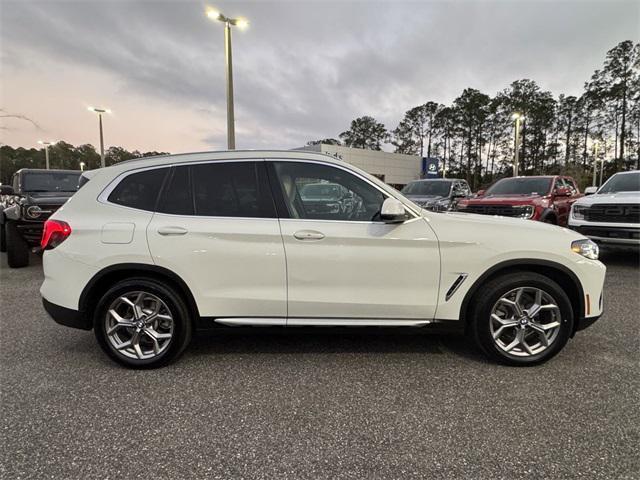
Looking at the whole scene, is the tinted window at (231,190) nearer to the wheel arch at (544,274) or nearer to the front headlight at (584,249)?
the wheel arch at (544,274)

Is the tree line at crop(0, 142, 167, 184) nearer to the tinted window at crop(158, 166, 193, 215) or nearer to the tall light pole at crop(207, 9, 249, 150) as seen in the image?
the tall light pole at crop(207, 9, 249, 150)

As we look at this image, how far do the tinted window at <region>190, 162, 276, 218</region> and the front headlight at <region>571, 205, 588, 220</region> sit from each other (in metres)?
7.22

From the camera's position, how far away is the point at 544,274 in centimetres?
318

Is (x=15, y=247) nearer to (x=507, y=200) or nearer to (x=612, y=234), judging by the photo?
(x=507, y=200)

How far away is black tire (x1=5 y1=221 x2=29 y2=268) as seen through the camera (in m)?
7.13

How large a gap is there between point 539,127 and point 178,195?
7120 cm

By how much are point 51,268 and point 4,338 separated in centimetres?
149

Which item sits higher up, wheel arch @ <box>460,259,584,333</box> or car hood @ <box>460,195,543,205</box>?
car hood @ <box>460,195,543,205</box>

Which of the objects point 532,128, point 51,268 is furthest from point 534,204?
point 532,128

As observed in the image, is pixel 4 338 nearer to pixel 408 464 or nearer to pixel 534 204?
pixel 408 464

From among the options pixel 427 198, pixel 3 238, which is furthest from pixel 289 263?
pixel 427 198

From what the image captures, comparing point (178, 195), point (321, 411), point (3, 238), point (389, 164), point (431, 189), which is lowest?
point (321, 411)

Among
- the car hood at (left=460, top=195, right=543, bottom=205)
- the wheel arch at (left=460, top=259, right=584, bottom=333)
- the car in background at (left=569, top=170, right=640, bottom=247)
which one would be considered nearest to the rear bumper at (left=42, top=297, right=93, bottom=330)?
the wheel arch at (left=460, top=259, right=584, bottom=333)

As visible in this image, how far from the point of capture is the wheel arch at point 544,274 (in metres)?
3.04
